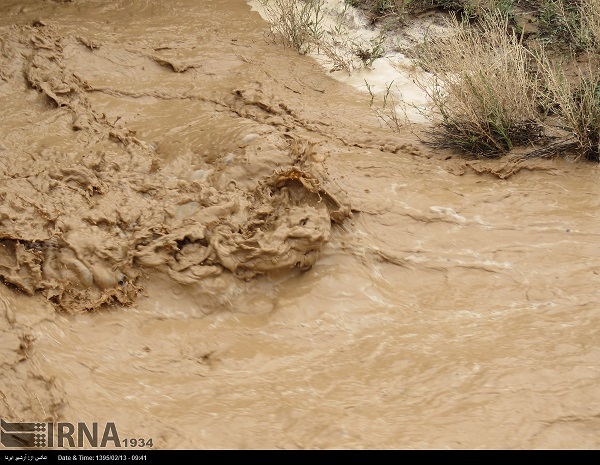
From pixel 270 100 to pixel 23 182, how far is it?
2.29 m

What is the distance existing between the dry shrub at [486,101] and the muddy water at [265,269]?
0.95 feet

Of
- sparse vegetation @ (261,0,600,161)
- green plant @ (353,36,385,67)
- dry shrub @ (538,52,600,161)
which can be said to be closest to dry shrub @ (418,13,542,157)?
sparse vegetation @ (261,0,600,161)

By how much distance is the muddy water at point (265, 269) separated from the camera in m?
3.00

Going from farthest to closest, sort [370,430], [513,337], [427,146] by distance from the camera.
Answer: [427,146], [513,337], [370,430]

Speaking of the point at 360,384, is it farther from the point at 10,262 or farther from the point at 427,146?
the point at 427,146

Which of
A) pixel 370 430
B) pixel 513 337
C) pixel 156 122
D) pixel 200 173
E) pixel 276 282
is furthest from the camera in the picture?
pixel 156 122

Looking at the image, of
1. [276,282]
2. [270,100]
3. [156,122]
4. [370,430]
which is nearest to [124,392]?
[370,430]

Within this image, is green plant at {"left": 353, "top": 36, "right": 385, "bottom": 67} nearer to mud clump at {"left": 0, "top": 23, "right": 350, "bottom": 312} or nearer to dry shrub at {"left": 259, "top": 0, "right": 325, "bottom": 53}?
dry shrub at {"left": 259, "top": 0, "right": 325, "bottom": 53}

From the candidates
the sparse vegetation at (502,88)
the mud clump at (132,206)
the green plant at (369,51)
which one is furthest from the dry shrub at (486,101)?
the mud clump at (132,206)

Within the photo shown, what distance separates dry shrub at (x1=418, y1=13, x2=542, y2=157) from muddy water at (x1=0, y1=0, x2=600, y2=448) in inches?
11.4

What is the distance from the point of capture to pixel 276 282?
425cm

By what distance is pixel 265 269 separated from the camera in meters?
4.20

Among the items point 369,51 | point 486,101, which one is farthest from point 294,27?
point 486,101

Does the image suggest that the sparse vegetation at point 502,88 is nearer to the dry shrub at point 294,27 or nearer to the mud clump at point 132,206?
the dry shrub at point 294,27
